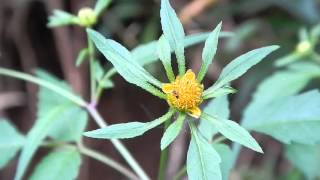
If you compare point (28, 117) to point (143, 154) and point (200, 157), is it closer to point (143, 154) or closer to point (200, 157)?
point (143, 154)

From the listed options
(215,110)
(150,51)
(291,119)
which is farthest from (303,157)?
(150,51)

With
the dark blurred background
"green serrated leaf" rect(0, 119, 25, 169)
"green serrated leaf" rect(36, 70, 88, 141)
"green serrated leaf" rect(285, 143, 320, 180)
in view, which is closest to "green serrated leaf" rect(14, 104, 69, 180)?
"green serrated leaf" rect(36, 70, 88, 141)

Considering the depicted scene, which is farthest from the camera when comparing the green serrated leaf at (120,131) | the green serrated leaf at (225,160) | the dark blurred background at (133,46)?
the dark blurred background at (133,46)

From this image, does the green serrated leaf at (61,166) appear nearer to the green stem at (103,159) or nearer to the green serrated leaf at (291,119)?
the green stem at (103,159)

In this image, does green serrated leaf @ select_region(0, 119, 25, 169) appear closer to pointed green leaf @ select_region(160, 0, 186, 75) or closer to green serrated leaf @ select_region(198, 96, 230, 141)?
green serrated leaf @ select_region(198, 96, 230, 141)

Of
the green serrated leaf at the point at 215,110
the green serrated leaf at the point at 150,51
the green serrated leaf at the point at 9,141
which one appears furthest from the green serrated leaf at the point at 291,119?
the green serrated leaf at the point at 9,141

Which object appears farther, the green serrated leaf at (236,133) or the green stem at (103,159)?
the green stem at (103,159)

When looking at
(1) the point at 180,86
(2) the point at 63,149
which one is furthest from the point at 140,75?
(2) the point at 63,149
